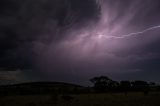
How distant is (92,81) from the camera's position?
87.9 meters

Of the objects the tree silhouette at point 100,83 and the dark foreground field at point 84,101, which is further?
the tree silhouette at point 100,83

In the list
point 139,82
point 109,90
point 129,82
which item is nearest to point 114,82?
point 109,90

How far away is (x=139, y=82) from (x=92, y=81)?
2626cm

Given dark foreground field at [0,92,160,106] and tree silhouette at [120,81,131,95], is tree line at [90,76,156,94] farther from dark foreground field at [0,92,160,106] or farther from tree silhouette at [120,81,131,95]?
dark foreground field at [0,92,160,106]

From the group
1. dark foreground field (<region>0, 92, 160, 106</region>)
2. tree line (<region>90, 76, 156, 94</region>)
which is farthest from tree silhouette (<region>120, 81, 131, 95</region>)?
dark foreground field (<region>0, 92, 160, 106</region>)

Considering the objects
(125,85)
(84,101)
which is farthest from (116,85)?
(84,101)

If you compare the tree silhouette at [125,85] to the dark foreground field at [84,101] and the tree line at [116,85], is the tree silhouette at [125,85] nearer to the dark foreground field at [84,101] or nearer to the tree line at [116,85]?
the tree line at [116,85]

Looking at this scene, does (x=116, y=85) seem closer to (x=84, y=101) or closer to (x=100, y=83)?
(x=100, y=83)

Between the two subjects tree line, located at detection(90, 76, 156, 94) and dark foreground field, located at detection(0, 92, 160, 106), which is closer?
dark foreground field, located at detection(0, 92, 160, 106)

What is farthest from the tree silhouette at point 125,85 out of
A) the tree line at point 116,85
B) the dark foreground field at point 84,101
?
the dark foreground field at point 84,101

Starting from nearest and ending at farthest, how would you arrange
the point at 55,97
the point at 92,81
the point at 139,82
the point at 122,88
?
1. the point at 55,97
2. the point at 92,81
3. the point at 122,88
4. the point at 139,82

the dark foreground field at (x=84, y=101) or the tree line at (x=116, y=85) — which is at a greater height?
the tree line at (x=116, y=85)

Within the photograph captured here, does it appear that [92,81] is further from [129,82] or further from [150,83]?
[150,83]

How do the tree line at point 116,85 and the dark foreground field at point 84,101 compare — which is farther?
the tree line at point 116,85
